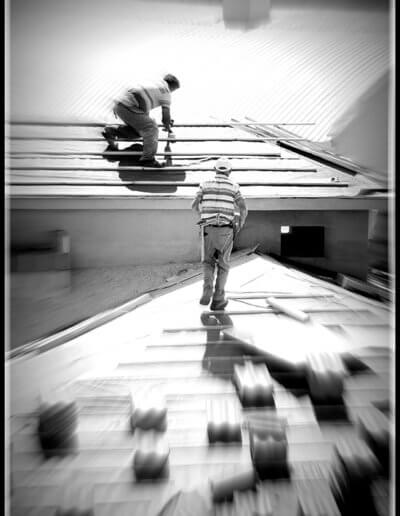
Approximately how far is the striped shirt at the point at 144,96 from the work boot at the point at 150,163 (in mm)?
984

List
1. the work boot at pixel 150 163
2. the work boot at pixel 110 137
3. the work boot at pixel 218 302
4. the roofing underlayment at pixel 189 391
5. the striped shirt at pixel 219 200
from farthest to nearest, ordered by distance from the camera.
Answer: the work boot at pixel 110 137 < the work boot at pixel 150 163 < the work boot at pixel 218 302 < the striped shirt at pixel 219 200 < the roofing underlayment at pixel 189 391

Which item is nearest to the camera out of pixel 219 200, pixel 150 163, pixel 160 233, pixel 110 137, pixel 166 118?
pixel 219 200

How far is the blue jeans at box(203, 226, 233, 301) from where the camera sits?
12.3ft

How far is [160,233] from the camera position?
5.65 metres

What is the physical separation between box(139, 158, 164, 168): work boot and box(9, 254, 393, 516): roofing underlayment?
2867 millimetres

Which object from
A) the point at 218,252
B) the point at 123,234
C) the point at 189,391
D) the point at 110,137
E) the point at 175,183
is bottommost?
the point at 189,391

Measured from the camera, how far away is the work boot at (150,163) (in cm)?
593

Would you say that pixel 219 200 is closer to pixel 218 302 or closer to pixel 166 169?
pixel 218 302

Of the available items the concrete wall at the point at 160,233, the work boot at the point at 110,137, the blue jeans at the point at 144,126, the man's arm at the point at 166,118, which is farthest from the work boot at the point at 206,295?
the man's arm at the point at 166,118

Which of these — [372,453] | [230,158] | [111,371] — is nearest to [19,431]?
[111,371]

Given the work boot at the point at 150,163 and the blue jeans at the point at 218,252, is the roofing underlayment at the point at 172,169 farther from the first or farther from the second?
the blue jeans at the point at 218,252

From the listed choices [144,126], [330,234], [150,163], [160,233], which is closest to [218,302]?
[160,233]

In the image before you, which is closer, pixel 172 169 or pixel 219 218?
pixel 219 218

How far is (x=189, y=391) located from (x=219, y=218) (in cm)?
192
